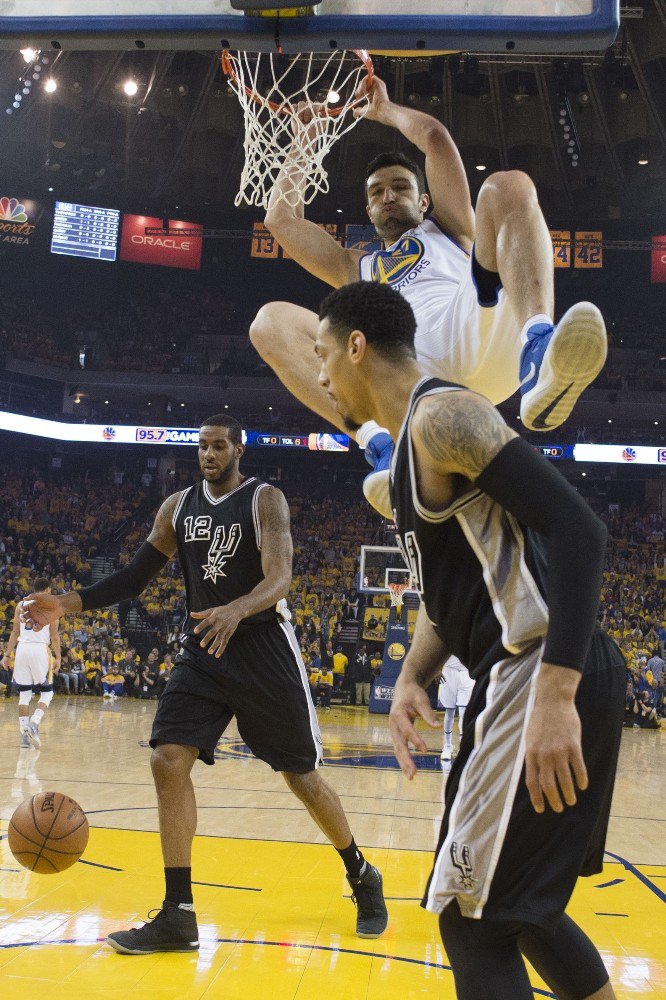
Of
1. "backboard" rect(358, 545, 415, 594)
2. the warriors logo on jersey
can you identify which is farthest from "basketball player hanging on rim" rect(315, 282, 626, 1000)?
"backboard" rect(358, 545, 415, 594)

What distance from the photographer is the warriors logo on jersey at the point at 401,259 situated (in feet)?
12.0

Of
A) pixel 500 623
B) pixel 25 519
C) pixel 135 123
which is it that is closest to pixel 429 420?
pixel 500 623

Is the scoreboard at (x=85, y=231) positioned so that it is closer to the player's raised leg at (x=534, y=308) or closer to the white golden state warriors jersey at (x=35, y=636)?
the white golden state warriors jersey at (x=35, y=636)

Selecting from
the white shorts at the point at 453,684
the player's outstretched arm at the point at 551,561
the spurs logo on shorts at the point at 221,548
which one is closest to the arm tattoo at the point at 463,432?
the player's outstretched arm at the point at 551,561

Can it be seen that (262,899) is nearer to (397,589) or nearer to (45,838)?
(45,838)

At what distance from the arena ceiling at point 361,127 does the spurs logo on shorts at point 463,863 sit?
1661 cm

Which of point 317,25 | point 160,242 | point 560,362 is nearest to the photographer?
point 560,362

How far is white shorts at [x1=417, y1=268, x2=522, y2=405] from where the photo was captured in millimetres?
3117

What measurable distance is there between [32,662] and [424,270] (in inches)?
372

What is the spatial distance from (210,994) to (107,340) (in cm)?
2789

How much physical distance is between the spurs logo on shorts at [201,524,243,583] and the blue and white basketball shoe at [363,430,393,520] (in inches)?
50.3

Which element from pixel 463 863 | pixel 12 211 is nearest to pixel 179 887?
pixel 463 863

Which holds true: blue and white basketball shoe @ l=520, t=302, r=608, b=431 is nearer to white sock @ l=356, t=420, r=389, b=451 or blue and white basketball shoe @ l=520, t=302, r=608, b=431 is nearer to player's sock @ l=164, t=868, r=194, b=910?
white sock @ l=356, t=420, r=389, b=451

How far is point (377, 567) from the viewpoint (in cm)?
1731
